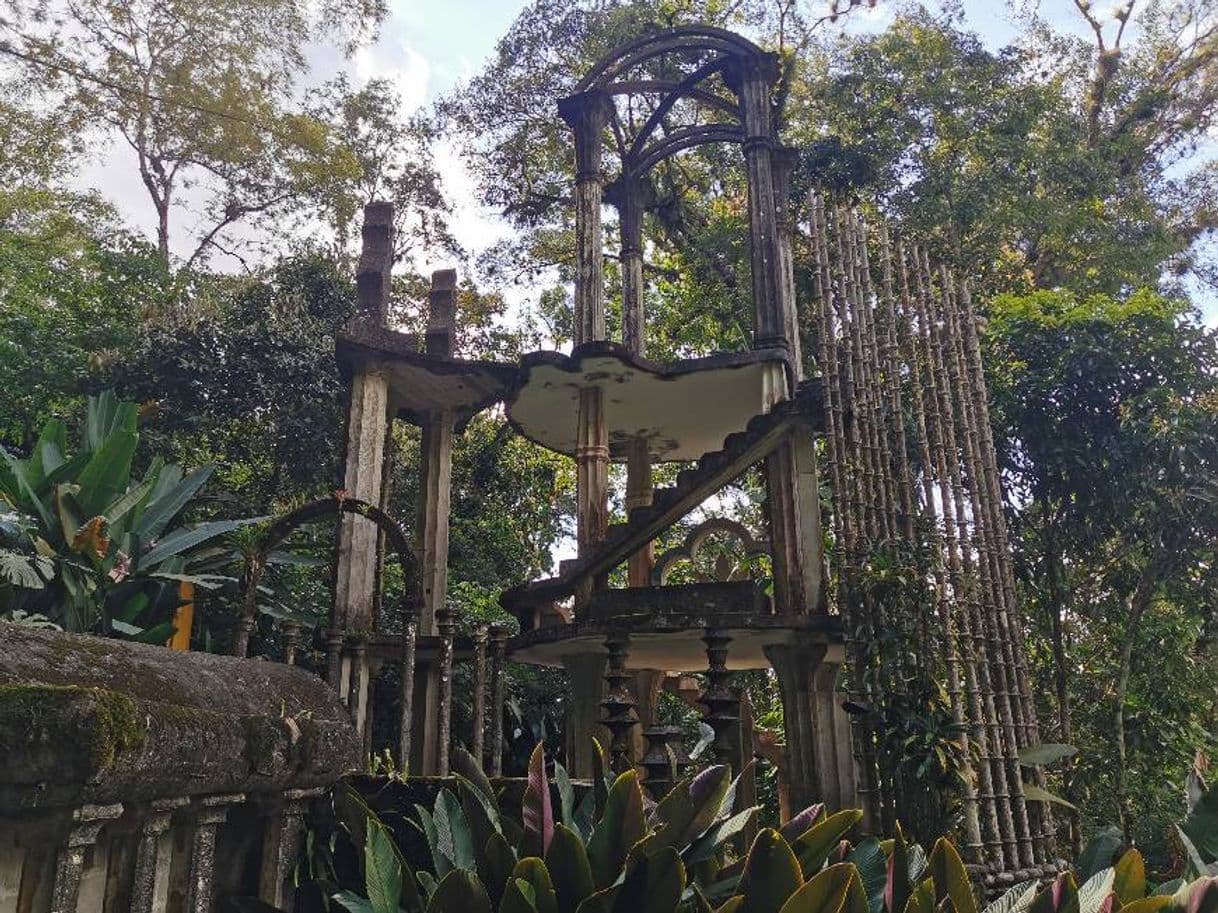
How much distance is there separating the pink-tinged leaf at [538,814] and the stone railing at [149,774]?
34.6 inches

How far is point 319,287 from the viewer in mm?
14625

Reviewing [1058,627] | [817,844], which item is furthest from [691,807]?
[1058,627]

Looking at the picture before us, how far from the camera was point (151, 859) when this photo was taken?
271 cm

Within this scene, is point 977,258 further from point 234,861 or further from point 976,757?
point 234,861

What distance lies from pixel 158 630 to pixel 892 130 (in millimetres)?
12539

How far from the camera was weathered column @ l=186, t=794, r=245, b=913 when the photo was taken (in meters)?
2.92

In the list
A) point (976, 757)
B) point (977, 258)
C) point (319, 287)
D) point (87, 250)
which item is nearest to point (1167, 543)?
point (976, 757)

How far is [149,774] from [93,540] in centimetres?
436

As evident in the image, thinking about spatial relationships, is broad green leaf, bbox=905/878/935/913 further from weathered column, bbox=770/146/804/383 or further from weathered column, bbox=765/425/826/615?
weathered column, bbox=770/146/804/383

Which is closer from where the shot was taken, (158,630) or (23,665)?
(23,665)

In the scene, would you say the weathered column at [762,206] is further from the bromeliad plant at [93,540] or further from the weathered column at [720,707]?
the bromeliad plant at [93,540]

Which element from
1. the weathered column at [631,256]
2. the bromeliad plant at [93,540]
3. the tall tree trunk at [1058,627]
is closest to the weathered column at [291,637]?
the bromeliad plant at [93,540]

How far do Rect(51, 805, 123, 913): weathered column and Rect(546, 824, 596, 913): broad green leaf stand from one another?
3.82 ft

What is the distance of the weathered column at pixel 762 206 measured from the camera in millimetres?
8828
